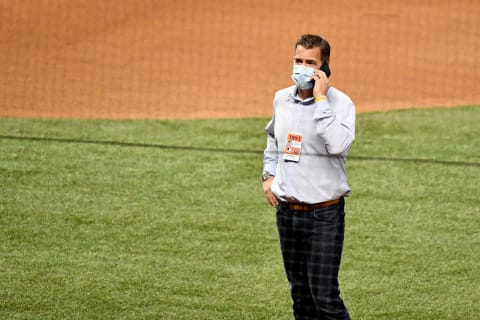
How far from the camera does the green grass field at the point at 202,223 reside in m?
6.49

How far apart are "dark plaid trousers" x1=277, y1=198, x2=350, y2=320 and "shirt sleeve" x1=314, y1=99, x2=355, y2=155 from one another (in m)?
0.33

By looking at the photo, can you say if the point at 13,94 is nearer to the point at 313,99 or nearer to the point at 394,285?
the point at 394,285

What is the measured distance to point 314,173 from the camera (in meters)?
4.94

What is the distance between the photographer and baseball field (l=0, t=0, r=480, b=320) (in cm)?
671

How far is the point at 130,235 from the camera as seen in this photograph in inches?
302

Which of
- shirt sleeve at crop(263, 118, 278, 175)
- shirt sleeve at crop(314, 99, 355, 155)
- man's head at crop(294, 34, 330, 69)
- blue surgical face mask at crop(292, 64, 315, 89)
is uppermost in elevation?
man's head at crop(294, 34, 330, 69)

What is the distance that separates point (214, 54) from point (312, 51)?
348 inches

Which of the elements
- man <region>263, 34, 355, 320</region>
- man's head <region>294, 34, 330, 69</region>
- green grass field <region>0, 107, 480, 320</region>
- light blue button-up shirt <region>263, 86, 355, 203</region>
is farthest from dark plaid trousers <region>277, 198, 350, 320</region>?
green grass field <region>0, 107, 480, 320</region>

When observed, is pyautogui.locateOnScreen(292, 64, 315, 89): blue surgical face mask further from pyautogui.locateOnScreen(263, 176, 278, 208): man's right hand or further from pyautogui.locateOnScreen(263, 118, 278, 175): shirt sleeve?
pyautogui.locateOnScreen(263, 176, 278, 208): man's right hand

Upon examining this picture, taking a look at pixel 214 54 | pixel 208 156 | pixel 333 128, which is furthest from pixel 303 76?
pixel 214 54

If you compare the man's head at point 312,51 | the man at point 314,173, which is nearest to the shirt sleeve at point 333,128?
the man at point 314,173

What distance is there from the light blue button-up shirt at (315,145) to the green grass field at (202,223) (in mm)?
1545

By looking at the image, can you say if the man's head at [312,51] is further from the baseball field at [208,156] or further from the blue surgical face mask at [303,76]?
the baseball field at [208,156]

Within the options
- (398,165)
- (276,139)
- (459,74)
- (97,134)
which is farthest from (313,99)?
(459,74)
